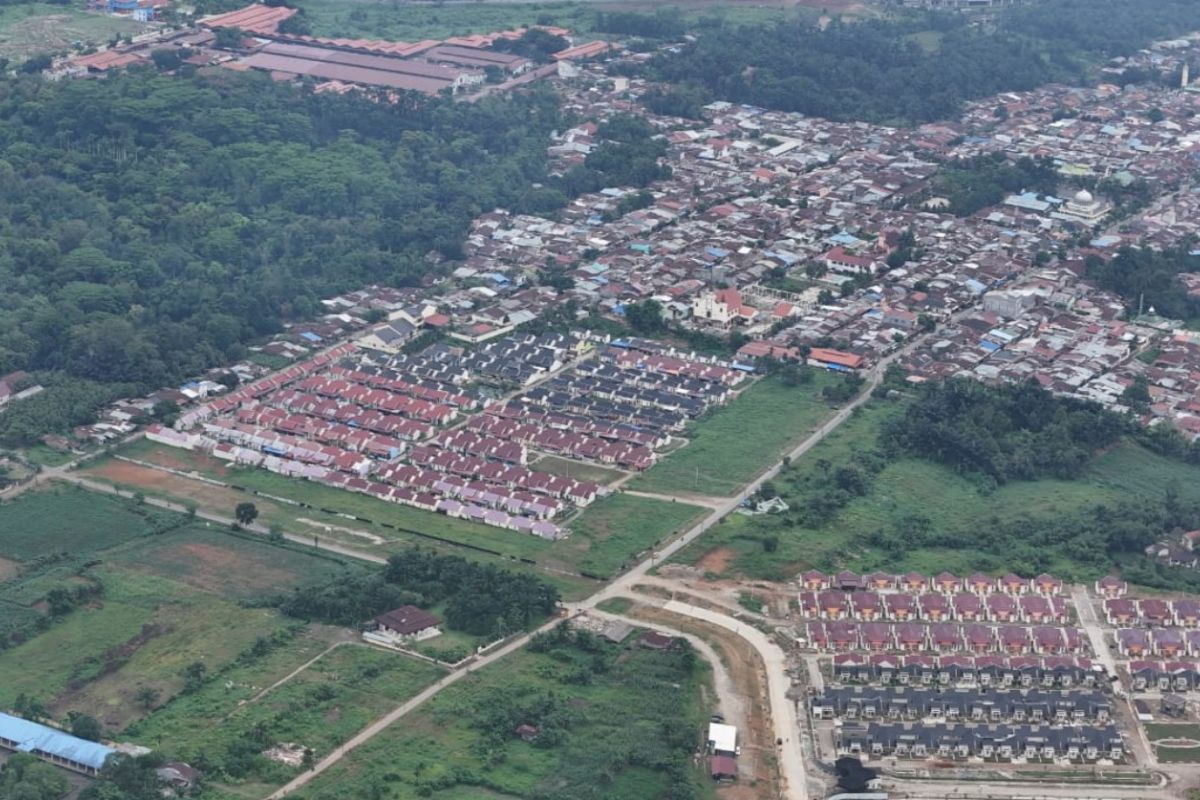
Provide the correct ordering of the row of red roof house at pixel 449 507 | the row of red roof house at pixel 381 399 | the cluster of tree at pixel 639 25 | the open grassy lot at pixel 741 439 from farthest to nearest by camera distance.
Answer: the cluster of tree at pixel 639 25
the row of red roof house at pixel 381 399
the open grassy lot at pixel 741 439
the row of red roof house at pixel 449 507

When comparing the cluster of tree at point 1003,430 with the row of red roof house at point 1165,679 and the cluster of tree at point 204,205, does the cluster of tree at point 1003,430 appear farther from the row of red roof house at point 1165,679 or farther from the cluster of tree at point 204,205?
the cluster of tree at point 204,205

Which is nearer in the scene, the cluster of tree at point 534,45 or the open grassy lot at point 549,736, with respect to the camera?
the open grassy lot at point 549,736

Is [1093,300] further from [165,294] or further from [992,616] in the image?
[165,294]

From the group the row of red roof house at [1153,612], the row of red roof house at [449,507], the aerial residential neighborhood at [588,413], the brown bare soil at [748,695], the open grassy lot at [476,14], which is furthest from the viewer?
the open grassy lot at [476,14]

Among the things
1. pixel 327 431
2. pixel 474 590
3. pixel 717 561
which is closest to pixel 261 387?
pixel 327 431

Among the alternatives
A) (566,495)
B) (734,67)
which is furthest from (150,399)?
(734,67)

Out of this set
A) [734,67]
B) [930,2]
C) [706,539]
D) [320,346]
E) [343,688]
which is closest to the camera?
[343,688]

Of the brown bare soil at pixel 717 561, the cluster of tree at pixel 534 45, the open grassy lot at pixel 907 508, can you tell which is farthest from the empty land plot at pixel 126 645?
the cluster of tree at pixel 534 45

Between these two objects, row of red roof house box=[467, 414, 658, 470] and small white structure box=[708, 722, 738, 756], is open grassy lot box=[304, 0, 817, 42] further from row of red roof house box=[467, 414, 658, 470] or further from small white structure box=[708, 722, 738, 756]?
small white structure box=[708, 722, 738, 756]
